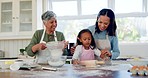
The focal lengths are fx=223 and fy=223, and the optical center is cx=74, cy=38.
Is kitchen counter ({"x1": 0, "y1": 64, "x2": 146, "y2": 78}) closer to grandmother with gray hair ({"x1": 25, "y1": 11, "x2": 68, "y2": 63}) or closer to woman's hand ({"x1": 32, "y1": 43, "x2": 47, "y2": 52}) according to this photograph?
woman's hand ({"x1": 32, "y1": 43, "x2": 47, "y2": 52})

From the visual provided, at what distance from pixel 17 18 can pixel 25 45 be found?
472mm

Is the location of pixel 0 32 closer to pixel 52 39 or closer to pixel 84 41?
pixel 52 39

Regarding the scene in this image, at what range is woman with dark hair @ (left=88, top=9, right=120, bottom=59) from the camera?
2099 millimetres

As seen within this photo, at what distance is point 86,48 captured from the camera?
2119 millimetres

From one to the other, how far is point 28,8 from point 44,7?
0.29 metres

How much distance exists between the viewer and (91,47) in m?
2.13

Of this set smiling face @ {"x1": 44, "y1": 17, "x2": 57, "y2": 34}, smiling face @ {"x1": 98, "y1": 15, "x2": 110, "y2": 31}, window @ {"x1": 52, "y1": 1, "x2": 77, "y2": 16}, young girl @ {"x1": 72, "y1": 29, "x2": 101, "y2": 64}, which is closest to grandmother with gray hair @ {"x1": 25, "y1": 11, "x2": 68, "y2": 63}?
smiling face @ {"x1": 44, "y1": 17, "x2": 57, "y2": 34}

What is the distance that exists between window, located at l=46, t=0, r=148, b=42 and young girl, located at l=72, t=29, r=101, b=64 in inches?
66.2

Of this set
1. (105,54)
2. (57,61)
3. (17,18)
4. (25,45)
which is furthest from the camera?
(25,45)

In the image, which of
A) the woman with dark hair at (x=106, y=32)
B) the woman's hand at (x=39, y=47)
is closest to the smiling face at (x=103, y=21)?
the woman with dark hair at (x=106, y=32)

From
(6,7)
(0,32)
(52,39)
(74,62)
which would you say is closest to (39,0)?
(6,7)

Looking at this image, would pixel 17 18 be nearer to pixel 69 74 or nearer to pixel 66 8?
pixel 66 8

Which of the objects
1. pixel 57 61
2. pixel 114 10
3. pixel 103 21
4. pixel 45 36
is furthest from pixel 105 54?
pixel 114 10

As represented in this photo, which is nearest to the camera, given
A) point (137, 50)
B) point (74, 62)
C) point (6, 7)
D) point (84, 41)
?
point (74, 62)
